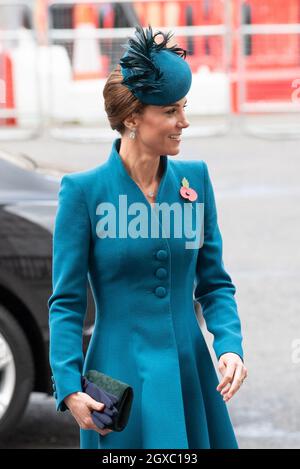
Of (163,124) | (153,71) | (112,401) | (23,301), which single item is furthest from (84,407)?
(23,301)

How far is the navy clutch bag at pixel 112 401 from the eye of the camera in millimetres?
3055

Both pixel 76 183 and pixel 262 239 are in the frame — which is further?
pixel 262 239

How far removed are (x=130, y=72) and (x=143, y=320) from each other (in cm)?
63

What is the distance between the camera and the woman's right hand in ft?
10.2


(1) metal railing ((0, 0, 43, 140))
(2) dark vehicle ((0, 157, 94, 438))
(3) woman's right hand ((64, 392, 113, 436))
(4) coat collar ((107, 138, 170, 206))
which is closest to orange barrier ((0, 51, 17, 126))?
(1) metal railing ((0, 0, 43, 140))

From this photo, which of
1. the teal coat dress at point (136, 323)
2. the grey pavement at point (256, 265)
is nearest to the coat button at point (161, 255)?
the teal coat dress at point (136, 323)

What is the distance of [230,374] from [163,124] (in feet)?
2.14

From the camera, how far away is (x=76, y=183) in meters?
3.23

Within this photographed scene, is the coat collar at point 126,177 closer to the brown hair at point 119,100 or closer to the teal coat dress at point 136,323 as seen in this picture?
the teal coat dress at point 136,323

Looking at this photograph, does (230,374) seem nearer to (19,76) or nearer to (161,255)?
(161,255)

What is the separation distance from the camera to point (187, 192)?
129 inches

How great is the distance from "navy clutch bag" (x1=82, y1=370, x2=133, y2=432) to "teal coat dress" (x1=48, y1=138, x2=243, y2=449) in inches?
3.2
